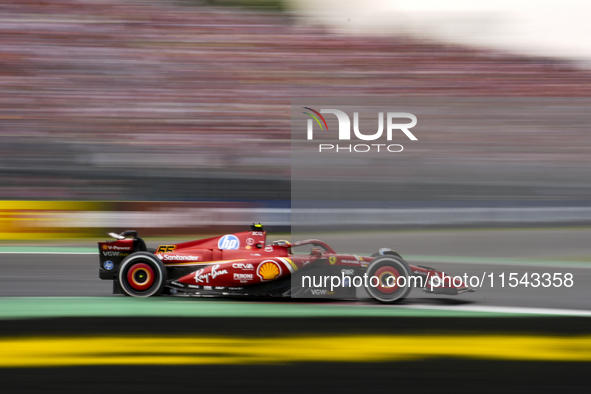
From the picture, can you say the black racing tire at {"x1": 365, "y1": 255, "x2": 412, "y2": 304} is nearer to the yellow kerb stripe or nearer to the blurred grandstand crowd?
the yellow kerb stripe

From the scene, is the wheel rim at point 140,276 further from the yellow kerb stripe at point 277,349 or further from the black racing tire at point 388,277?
the black racing tire at point 388,277

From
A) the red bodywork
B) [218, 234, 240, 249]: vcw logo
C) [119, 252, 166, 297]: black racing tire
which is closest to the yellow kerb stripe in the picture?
the red bodywork

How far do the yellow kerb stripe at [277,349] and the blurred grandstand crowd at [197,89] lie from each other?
659 centimetres

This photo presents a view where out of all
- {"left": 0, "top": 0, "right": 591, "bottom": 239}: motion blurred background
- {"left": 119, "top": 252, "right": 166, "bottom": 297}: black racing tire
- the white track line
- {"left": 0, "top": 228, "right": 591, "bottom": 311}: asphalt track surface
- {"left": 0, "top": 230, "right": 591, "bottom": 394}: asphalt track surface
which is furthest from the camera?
{"left": 0, "top": 0, "right": 591, "bottom": 239}: motion blurred background

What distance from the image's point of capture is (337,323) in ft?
14.5

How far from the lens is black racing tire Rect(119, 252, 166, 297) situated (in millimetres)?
5254

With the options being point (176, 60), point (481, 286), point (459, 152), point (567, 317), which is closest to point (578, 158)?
point (459, 152)

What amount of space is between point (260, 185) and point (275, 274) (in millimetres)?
5432

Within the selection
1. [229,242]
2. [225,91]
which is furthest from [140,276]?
[225,91]

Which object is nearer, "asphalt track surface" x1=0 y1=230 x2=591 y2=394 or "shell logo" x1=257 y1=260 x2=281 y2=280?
"asphalt track surface" x1=0 y1=230 x2=591 y2=394

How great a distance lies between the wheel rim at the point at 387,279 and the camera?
16.7ft

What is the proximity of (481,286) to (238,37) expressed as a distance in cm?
1003

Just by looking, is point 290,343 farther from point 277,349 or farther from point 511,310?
point 511,310

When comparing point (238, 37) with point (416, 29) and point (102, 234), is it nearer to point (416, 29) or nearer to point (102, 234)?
point (416, 29)
